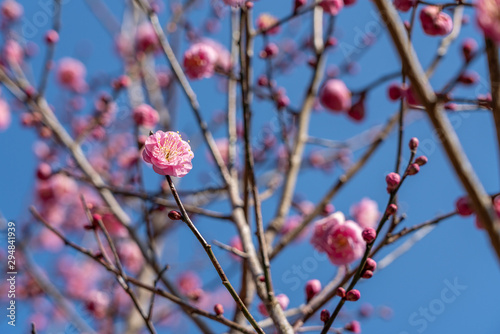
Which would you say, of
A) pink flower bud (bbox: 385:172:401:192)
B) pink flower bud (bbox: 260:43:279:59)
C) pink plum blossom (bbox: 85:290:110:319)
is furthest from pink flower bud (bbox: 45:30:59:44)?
pink flower bud (bbox: 385:172:401:192)

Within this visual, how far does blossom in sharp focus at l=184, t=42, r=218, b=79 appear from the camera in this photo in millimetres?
2355

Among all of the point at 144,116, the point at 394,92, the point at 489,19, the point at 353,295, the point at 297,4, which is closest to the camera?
the point at 489,19

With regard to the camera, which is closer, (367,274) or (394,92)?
(367,274)

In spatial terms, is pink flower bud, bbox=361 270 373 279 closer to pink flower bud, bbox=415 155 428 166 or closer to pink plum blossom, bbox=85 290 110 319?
pink flower bud, bbox=415 155 428 166

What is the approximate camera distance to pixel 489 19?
2.44 ft

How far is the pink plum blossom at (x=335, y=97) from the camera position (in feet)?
6.20

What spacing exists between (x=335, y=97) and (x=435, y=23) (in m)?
0.50

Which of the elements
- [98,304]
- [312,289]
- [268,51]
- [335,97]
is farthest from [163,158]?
[98,304]

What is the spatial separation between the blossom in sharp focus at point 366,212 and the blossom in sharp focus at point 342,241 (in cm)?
125

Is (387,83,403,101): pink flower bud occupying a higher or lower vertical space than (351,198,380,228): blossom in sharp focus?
lower

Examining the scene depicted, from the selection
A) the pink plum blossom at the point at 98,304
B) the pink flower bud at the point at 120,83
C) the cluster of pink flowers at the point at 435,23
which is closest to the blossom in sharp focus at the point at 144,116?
the pink flower bud at the point at 120,83

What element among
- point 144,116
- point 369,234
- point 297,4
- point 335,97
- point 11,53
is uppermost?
point 11,53

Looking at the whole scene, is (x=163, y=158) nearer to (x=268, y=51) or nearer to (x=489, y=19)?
(x=489, y=19)

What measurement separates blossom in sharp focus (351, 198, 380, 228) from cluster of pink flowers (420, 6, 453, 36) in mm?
1518
